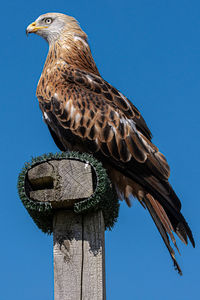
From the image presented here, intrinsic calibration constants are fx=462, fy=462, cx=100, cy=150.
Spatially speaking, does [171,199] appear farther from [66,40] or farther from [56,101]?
[66,40]

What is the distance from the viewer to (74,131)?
529 centimetres

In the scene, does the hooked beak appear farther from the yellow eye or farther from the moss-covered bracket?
the moss-covered bracket

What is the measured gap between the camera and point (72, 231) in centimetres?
375

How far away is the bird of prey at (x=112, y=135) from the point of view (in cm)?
502

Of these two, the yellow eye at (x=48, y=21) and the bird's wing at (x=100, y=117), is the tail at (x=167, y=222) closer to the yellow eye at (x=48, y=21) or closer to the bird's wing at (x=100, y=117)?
the bird's wing at (x=100, y=117)

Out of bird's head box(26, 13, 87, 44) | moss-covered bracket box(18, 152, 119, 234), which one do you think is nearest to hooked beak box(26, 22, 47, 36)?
bird's head box(26, 13, 87, 44)

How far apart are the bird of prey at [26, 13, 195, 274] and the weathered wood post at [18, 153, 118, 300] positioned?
116cm

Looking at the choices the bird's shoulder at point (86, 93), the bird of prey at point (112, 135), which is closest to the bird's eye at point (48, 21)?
the bird of prey at point (112, 135)

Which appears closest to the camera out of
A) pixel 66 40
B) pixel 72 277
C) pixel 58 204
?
pixel 72 277

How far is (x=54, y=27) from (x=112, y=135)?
2333 millimetres

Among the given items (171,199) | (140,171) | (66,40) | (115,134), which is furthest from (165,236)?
(66,40)

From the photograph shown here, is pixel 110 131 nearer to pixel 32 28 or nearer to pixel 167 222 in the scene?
pixel 167 222

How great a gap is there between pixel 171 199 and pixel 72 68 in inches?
82.1

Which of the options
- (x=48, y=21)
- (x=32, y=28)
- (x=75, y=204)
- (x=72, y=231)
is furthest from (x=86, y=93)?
(x=72, y=231)
